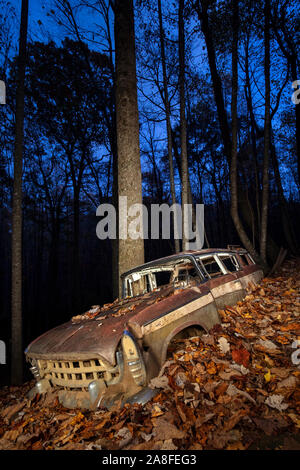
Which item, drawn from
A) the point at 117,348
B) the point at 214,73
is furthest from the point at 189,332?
the point at 214,73

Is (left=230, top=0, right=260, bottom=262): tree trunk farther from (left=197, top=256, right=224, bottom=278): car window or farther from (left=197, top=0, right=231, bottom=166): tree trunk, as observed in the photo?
(left=197, top=256, right=224, bottom=278): car window

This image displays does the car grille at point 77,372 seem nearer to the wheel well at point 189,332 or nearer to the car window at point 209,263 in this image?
the wheel well at point 189,332

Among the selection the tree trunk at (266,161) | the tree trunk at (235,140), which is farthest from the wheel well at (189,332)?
the tree trunk at (266,161)

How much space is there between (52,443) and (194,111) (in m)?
18.9

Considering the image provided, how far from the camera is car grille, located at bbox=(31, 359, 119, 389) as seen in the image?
231cm

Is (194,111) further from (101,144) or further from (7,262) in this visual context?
(7,262)

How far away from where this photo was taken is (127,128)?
197 inches

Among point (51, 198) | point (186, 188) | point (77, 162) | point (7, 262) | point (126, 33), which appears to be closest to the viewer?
point (126, 33)

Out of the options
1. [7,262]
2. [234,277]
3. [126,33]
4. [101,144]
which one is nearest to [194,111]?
[101,144]

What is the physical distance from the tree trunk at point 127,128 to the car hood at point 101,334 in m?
1.79

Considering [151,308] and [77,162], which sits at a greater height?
[77,162]

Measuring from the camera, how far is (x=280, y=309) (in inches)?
161

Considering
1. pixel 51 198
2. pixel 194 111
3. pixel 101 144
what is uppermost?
pixel 194 111

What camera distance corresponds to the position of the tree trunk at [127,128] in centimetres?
480
